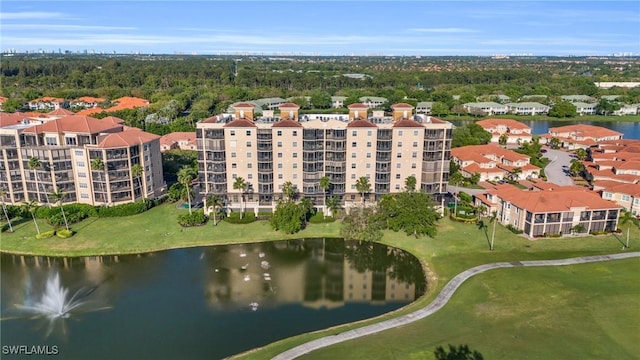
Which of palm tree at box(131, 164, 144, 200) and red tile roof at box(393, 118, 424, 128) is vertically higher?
red tile roof at box(393, 118, 424, 128)

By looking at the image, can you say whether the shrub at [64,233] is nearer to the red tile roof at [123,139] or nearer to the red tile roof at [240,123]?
the red tile roof at [123,139]

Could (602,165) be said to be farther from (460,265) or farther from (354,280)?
(354,280)

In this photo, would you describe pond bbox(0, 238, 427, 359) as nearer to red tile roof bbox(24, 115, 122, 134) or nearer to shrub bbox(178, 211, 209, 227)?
shrub bbox(178, 211, 209, 227)

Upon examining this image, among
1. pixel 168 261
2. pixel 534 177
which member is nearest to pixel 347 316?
pixel 168 261

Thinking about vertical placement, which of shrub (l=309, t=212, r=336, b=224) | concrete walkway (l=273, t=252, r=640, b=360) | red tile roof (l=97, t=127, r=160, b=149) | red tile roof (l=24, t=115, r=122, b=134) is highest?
red tile roof (l=24, t=115, r=122, b=134)

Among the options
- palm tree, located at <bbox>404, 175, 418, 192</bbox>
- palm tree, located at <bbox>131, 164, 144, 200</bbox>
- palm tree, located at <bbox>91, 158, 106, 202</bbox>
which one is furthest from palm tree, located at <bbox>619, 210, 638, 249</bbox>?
palm tree, located at <bbox>91, 158, 106, 202</bbox>

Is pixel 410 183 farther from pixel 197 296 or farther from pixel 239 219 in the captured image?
pixel 197 296

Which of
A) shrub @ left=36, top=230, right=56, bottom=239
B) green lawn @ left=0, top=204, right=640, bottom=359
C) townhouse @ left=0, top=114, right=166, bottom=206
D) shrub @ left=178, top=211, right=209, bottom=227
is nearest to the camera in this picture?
green lawn @ left=0, top=204, right=640, bottom=359

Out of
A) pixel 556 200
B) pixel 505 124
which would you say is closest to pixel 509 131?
pixel 505 124
